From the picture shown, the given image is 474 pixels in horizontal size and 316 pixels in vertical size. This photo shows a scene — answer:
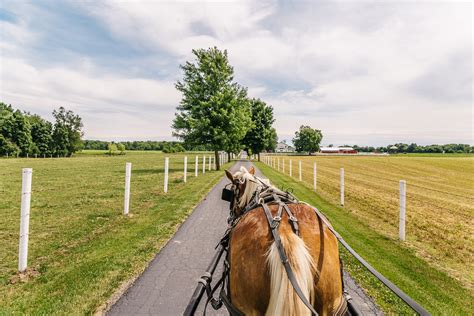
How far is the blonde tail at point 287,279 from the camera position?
1706mm

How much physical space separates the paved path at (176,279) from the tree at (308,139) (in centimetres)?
11504

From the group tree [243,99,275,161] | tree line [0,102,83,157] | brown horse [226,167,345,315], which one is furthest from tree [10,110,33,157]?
brown horse [226,167,345,315]

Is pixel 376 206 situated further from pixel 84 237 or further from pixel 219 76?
pixel 219 76

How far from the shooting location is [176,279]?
404 cm

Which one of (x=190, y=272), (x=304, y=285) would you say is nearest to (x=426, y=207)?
(x=190, y=272)

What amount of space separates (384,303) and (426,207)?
10.4 m

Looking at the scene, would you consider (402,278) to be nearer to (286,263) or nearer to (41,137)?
(286,263)

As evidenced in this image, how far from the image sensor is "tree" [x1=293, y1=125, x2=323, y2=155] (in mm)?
116500

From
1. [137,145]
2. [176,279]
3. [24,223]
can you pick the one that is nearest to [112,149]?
[137,145]

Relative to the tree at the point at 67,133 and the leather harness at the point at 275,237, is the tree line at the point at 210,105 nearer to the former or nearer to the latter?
the leather harness at the point at 275,237

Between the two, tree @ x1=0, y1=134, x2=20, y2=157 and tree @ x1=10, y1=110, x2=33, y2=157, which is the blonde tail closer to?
tree @ x1=0, y1=134, x2=20, y2=157

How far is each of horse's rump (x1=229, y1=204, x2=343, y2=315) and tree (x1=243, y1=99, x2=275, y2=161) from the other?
43.2m

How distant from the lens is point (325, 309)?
1.98 meters

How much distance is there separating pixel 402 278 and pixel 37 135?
282 feet
